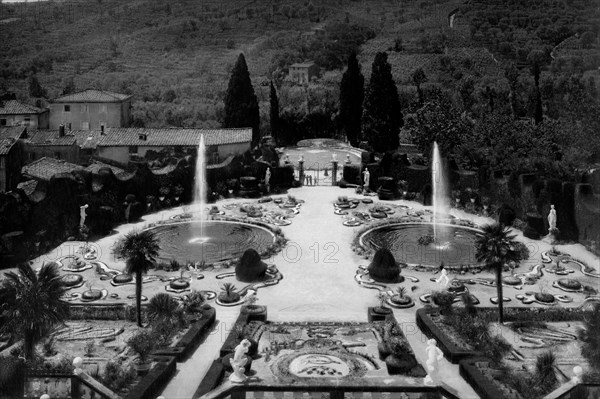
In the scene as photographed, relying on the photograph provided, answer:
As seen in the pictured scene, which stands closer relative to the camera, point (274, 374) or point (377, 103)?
point (274, 374)

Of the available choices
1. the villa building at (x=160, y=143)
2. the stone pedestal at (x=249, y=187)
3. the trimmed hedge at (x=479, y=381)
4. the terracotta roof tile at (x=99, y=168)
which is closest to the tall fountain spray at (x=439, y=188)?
the stone pedestal at (x=249, y=187)

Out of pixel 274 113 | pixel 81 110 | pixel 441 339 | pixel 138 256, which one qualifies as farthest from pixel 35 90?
pixel 441 339

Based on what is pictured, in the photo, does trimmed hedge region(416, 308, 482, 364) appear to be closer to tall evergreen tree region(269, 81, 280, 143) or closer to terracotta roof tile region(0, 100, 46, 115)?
tall evergreen tree region(269, 81, 280, 143)

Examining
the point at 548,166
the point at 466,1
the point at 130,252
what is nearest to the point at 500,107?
the point at 548,166

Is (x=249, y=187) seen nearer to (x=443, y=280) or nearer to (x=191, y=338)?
(x=443, y=280)

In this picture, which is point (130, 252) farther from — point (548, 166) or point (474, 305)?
point (548, 166)

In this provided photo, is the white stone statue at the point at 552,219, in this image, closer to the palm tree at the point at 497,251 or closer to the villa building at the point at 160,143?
the palm tree at the point at 497,251
